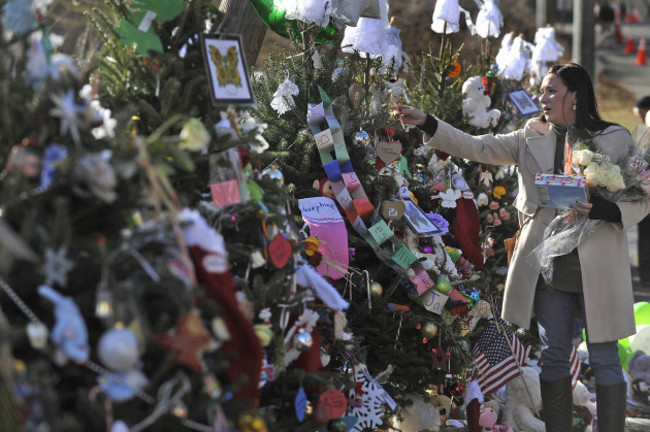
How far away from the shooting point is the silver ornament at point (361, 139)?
476 cm

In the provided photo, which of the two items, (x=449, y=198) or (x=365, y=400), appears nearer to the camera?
(x=365, y=400)

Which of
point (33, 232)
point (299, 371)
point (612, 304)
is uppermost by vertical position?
point (33, 232)

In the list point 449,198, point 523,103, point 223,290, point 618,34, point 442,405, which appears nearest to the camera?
point 223,290

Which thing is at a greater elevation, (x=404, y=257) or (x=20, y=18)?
(x=20, y=18)

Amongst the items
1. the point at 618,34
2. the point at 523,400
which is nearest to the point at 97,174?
the point at 523,400

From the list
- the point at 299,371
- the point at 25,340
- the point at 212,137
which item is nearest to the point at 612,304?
the point at 299,371

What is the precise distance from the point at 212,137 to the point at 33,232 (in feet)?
3.34

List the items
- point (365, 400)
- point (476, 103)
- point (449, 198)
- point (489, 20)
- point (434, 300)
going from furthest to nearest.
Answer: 1. point (489, 20)
2. point (476, 103)
3. point (449, 198)
4. point (434, 300)
5. point (365, 400)

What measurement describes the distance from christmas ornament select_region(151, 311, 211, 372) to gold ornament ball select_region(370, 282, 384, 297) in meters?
2.31

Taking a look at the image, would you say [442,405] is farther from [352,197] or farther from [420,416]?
[352,197]

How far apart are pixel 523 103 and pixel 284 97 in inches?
110

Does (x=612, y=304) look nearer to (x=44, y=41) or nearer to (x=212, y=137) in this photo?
(x=212, y=137)

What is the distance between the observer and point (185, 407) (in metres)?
2.38

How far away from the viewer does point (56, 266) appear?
2277mm
